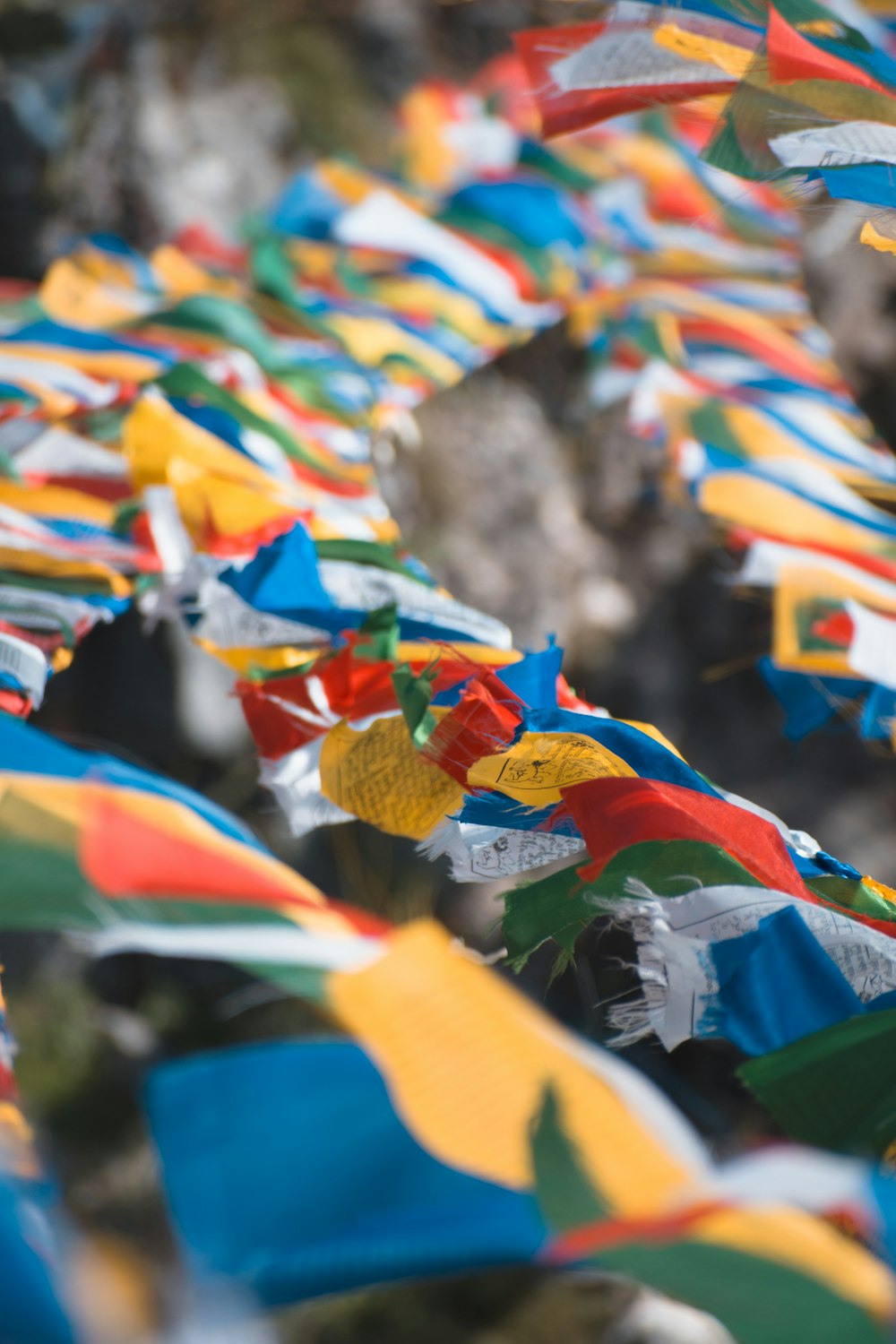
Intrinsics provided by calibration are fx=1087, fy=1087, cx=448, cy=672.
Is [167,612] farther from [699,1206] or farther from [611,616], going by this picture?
[611,616]

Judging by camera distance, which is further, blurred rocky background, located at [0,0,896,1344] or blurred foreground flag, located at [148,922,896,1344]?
blurred rocky background, located at [0,0,896,1344]

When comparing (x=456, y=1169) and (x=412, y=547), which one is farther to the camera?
(x=412, y=547)

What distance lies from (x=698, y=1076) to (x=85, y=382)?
1852mm

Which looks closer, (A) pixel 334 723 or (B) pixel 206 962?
(A) pixel 334 723

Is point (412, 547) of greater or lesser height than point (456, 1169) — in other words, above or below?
below

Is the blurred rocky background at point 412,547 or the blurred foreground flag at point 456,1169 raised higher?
the blurred foreground flag at point 456,1169

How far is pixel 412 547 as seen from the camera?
7.48 ft

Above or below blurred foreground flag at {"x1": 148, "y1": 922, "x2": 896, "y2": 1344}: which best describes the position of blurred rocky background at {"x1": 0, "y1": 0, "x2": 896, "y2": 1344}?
below

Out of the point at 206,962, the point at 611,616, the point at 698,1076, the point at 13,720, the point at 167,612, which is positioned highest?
the point at 13,720

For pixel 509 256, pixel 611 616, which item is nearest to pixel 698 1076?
pixel 611 616

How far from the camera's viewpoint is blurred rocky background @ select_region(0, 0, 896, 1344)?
6.56 ft

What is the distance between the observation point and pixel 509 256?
198 centimetres

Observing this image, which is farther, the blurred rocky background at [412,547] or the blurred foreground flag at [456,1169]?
the blurred rocky background at [412,547]

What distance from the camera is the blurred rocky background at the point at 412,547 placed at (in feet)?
6.56
